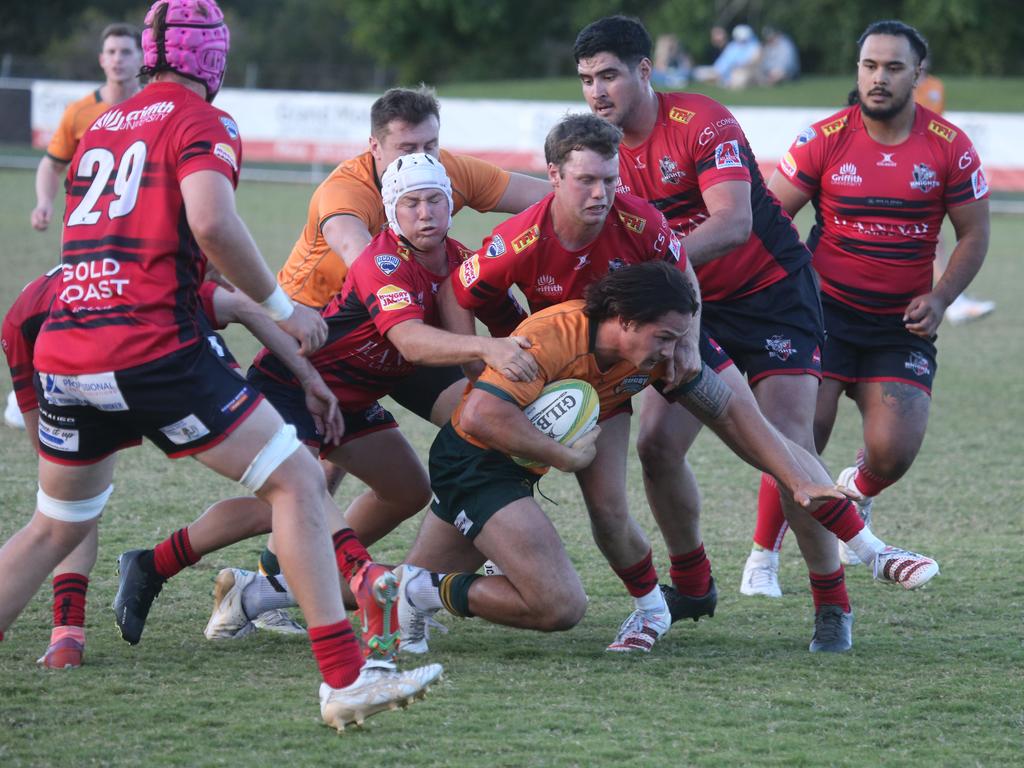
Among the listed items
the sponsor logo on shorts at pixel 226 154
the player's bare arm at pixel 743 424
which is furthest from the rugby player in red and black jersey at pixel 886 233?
the sponsor logo on shorts at pixel 226 154

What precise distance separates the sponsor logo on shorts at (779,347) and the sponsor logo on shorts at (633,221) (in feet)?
3.12

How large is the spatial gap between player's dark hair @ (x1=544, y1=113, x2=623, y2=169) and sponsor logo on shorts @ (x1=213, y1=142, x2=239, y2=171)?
3.93ft

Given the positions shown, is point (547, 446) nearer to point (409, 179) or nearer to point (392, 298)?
point (392, 298)

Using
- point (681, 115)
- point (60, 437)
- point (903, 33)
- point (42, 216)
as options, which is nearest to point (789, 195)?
point (903, 33)

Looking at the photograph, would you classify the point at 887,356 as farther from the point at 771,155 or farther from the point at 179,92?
the point at 771,155

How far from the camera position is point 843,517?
476 cm

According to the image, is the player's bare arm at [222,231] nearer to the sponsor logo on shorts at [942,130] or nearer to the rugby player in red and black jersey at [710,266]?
the rugby player in red and black jersey at [710,266]

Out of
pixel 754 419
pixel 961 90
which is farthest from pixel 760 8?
pixel 754 419

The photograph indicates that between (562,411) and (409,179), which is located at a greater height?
(409,179)

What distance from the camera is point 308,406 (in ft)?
15.2

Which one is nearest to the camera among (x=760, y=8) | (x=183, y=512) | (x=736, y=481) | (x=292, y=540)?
(x=292, y=540)

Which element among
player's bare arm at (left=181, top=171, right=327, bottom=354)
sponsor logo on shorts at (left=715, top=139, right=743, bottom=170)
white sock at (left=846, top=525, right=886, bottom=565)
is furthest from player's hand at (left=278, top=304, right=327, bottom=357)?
white sock at (left=846, top=525, right=886, bottom=565)

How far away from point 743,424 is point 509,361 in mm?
861

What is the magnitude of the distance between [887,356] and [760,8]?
33889mm
